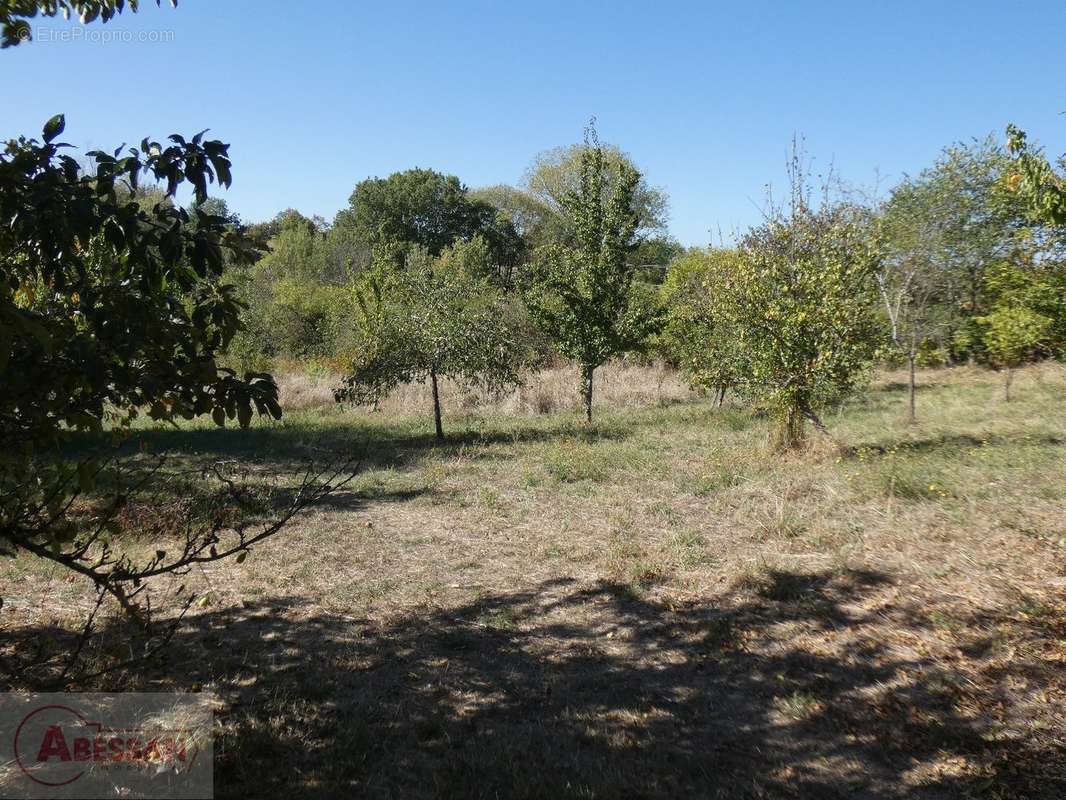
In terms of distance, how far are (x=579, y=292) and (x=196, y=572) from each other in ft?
34.0

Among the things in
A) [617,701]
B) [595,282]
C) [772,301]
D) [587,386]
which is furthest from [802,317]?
[617,701]

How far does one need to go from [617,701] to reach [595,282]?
1163cm

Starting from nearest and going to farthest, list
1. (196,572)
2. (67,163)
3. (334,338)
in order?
(67,163), (196,572), (334,338)

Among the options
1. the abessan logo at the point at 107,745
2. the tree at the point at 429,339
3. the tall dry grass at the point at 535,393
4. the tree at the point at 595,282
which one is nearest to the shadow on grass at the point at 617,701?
the abessan logo at the point at 107,745

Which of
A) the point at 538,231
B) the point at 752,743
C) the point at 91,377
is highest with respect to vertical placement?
the point at 538,231

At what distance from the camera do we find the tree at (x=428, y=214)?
48.5 metres

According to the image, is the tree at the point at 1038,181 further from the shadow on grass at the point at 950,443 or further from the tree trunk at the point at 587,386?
the tree trunk at the point at 587,386

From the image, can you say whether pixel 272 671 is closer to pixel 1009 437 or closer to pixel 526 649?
pixel 526 649

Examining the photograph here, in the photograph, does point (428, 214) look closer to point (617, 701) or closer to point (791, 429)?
point (791, 429)

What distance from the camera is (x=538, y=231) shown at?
50.8 meters

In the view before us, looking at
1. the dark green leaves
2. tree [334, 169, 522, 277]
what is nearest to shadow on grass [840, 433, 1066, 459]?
the dark green leaves

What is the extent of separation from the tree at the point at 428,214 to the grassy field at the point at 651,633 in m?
40.8

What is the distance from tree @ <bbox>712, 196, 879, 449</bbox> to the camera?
10.4 metres

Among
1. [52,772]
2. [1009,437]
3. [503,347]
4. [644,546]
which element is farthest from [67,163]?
[1009,437]
